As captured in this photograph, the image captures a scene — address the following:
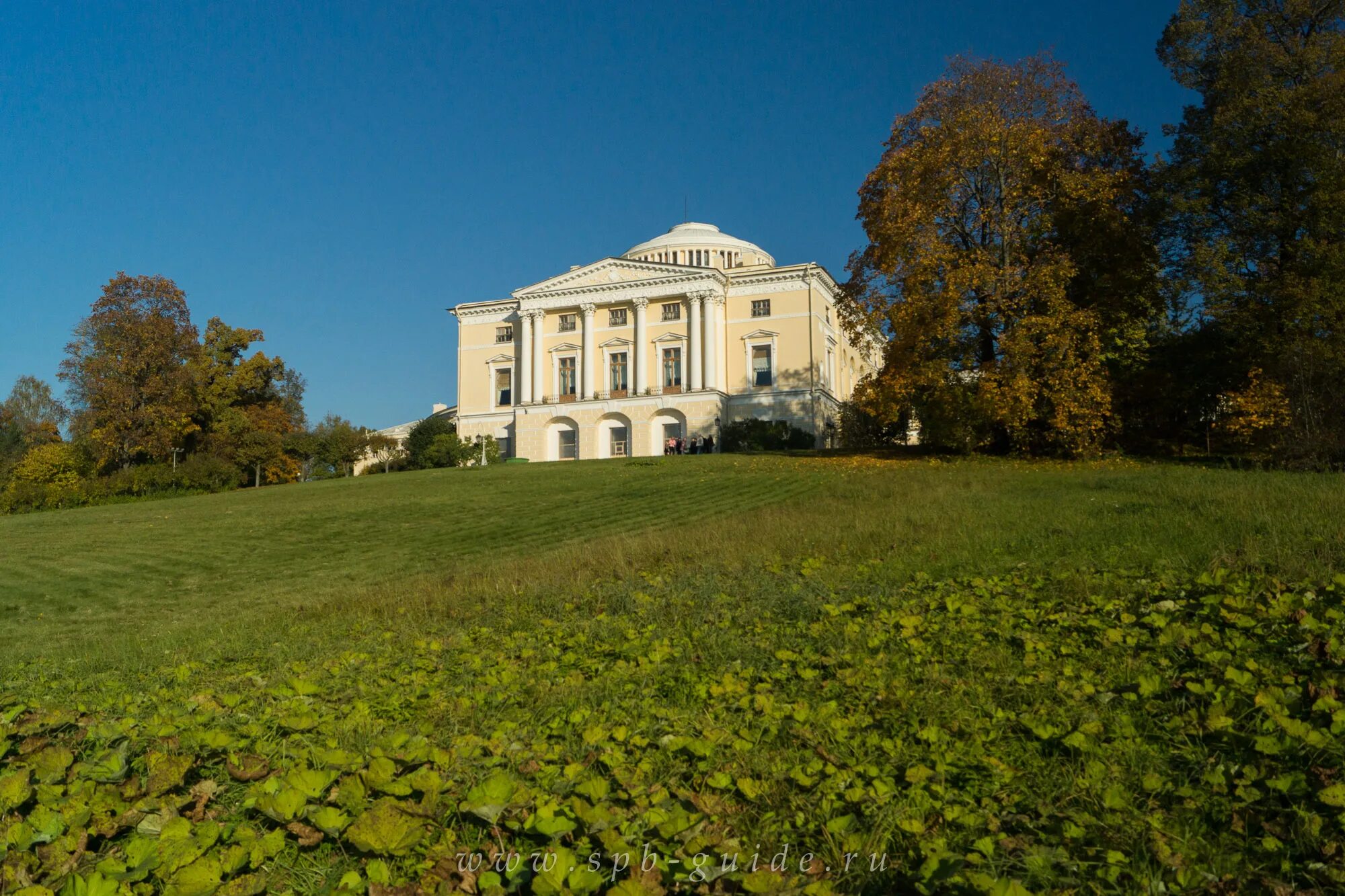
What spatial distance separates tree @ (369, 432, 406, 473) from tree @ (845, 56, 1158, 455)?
38.0 m

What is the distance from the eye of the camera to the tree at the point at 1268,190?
1950cm

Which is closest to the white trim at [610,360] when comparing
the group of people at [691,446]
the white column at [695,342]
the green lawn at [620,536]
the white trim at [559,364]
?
the white trim at [559,364]

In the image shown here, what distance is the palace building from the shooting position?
53562 millimetres

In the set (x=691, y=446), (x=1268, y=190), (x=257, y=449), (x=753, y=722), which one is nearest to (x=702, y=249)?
(x=691, y=446)

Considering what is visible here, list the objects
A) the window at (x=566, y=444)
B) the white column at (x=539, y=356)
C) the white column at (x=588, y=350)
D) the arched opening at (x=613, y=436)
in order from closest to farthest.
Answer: the arched opening at (x=613, y=436)
the white column at (x=588, y=350)
the window at (x=566, y=444)
the white column at (x=539, y=356)

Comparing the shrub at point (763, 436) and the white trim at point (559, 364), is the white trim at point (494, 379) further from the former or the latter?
the shrub at point (763, 436)

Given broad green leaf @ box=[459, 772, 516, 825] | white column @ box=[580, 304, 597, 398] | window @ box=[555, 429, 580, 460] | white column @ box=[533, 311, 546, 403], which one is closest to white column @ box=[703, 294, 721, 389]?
white column @ box=[580, 304, 597, 398]

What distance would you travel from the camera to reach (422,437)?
2140 inches

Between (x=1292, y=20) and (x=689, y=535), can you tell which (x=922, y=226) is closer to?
(x=1292, y=20)

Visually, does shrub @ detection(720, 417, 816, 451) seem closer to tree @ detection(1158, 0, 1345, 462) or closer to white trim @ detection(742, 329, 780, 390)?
white trim @ detection(742, 329, 780, 390)

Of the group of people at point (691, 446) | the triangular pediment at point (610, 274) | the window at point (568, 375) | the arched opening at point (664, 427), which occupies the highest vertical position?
the triangular pediment at point (610, 274)

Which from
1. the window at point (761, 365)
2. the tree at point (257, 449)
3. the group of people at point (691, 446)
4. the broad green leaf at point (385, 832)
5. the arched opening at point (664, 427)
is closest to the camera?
the broad green leaf at point (385, 832)

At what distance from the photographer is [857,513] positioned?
12828mm

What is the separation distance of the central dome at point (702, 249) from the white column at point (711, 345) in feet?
36.5
